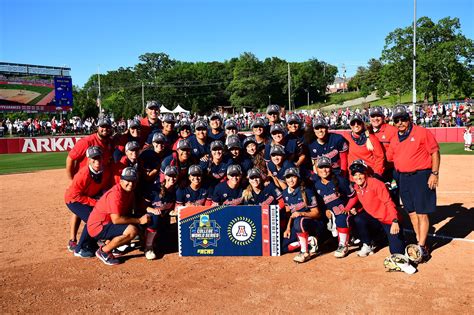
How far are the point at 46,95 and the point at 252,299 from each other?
3886cm

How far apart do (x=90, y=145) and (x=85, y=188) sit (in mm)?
788

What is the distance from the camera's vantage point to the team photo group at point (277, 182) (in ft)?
20.5

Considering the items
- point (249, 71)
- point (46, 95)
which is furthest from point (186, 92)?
point (46, 95)

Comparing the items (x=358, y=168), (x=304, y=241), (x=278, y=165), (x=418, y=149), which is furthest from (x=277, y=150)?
(x=418, y=149)

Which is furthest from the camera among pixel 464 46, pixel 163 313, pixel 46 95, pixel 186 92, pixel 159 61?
pixel 159 61

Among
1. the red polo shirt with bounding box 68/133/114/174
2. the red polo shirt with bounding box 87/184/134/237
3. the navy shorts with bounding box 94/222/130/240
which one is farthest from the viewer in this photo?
the red polo shirt with bounding box 68/133/114/174

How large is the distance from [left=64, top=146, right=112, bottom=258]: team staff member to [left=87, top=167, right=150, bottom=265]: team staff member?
35cm

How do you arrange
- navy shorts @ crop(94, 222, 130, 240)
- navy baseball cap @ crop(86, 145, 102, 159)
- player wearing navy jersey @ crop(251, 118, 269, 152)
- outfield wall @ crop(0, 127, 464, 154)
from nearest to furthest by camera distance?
navy shorts @ crop(94, 222, 130, 240) < navy baseball cap @ crop(86, 145, 102, 159) < player wearing navy jersey @ crop(251, 118, 269, 152) < outfield wall @ crop(0, 127, 464, 154)

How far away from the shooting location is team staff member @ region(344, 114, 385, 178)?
6.97m

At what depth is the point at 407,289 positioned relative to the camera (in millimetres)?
5195

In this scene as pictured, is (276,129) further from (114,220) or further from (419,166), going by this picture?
(114,220)

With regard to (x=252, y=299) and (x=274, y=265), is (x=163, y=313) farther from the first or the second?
(x=274, y=265)

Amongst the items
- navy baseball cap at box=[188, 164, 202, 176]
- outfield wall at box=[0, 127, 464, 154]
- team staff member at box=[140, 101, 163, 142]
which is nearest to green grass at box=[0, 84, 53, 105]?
outfield wall at box=[0, 127, 464, 154]

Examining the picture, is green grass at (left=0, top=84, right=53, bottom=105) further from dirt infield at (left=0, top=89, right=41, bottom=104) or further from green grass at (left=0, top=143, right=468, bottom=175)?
green grass at (left=0, top=143, right=468, bottom=175)
